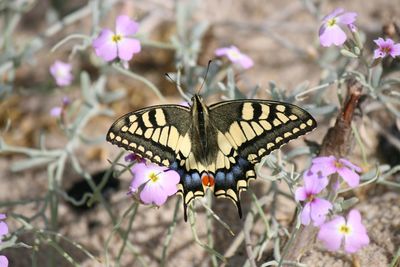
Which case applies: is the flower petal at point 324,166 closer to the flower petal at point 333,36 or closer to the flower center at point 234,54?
the flower petal at point 333,36

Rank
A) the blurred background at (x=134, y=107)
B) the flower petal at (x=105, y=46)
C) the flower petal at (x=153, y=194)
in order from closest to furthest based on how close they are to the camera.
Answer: the flower petal at (x=153, y=194), the flower petal at (x=105, y=46), the blurred background at (x=134, y=107)

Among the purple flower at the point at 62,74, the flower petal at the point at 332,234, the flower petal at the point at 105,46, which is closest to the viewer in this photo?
the flower petal at the point at 332,234

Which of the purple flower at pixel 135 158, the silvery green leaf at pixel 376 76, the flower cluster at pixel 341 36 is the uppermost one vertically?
the flower cluster at pixel 341 36

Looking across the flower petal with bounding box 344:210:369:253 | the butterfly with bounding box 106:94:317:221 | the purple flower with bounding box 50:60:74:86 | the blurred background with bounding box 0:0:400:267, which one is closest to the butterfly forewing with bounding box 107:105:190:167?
the butterfly with bounding box 106:94:317:221

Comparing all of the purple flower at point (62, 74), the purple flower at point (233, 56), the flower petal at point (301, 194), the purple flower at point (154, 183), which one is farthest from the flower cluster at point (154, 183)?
the purple flower at point (62, 74)

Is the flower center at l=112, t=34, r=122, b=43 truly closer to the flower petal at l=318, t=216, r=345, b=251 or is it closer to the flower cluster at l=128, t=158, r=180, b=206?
the flower cluster at l=128, t=158, r=180, b=206

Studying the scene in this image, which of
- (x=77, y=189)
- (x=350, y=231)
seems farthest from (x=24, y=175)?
(x=350, y=231)

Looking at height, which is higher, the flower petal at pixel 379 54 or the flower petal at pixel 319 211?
the flower petal at pixel 379 54
